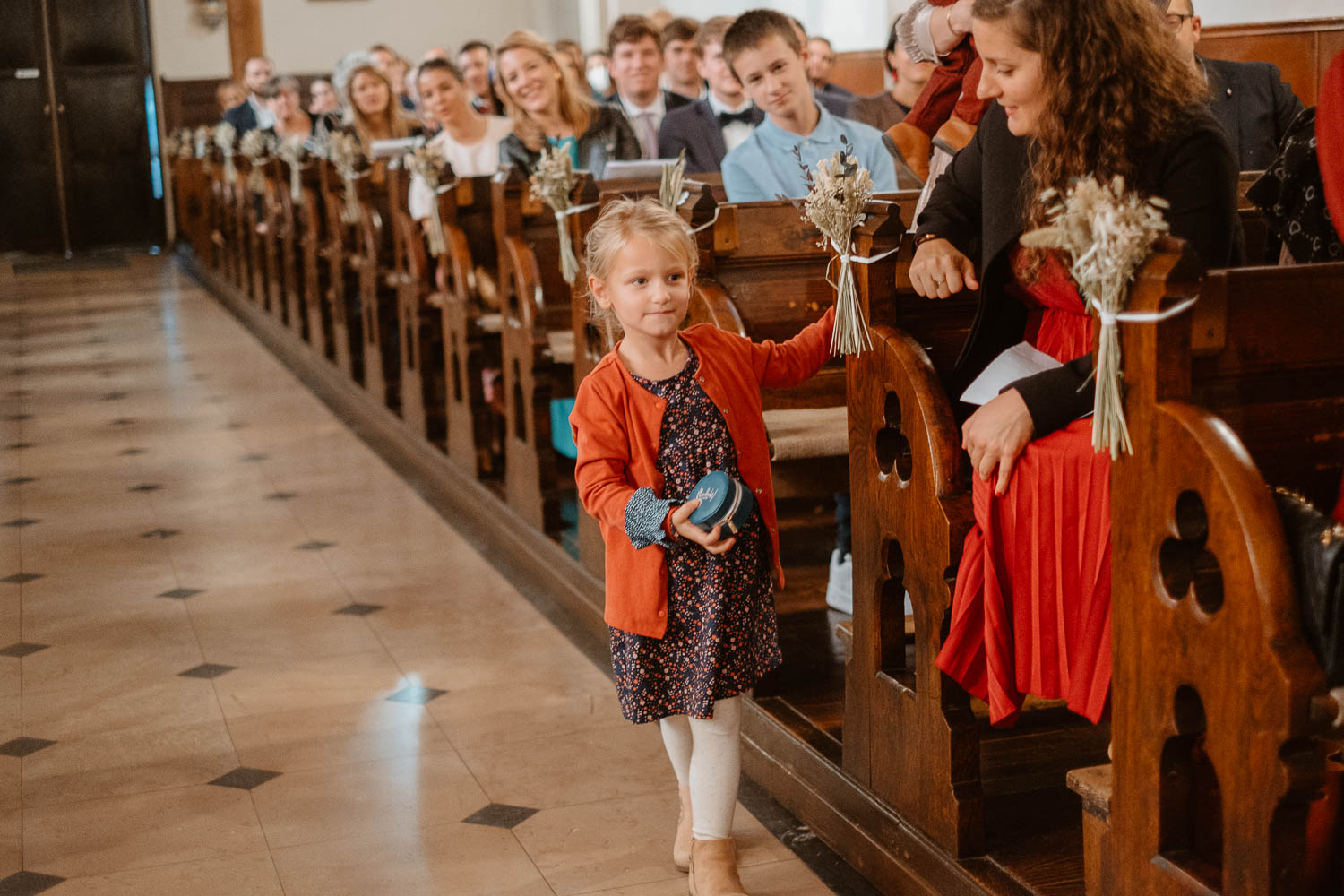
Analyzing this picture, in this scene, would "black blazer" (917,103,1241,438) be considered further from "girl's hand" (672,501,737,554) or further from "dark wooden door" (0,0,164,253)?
"dark wooden door" (0,0,164,253)

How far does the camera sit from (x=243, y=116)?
13227 mm

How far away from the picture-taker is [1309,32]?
16.3 ft

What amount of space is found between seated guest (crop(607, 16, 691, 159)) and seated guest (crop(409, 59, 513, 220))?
1.84 ft

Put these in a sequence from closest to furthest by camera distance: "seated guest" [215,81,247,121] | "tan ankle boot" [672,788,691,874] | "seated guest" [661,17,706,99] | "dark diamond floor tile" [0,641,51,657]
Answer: "tan ankle boot" [672,788,691,874] → "dark diamond floor tile" [0,641,51,657] → "seated guest" [661,17,706,99] → "seated guest" [215,81,247,121]

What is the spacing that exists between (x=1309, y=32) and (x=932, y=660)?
3.61 metres

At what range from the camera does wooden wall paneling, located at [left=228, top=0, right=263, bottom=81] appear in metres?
15.7

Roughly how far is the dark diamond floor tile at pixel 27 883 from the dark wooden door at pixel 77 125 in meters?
14.4

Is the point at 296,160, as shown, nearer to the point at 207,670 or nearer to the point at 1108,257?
the point at 207,670

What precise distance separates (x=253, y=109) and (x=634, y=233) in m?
11.8

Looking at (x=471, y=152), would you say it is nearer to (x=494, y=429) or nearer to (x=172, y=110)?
(x=494, y=429)

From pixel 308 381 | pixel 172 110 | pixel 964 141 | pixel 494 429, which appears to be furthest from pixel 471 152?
pixel 172 110

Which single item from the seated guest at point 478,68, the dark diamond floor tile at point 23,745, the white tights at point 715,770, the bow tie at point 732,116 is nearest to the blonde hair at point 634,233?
the white tights at point 715,770

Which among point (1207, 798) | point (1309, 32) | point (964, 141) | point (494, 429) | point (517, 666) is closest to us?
point (1207, 798)

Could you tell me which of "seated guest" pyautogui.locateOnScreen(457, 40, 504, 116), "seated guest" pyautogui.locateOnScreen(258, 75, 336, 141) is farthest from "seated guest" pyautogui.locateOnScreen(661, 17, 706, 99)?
"seated guest" pyautogui.locateOnScreen(258, 75, 336, 141)
